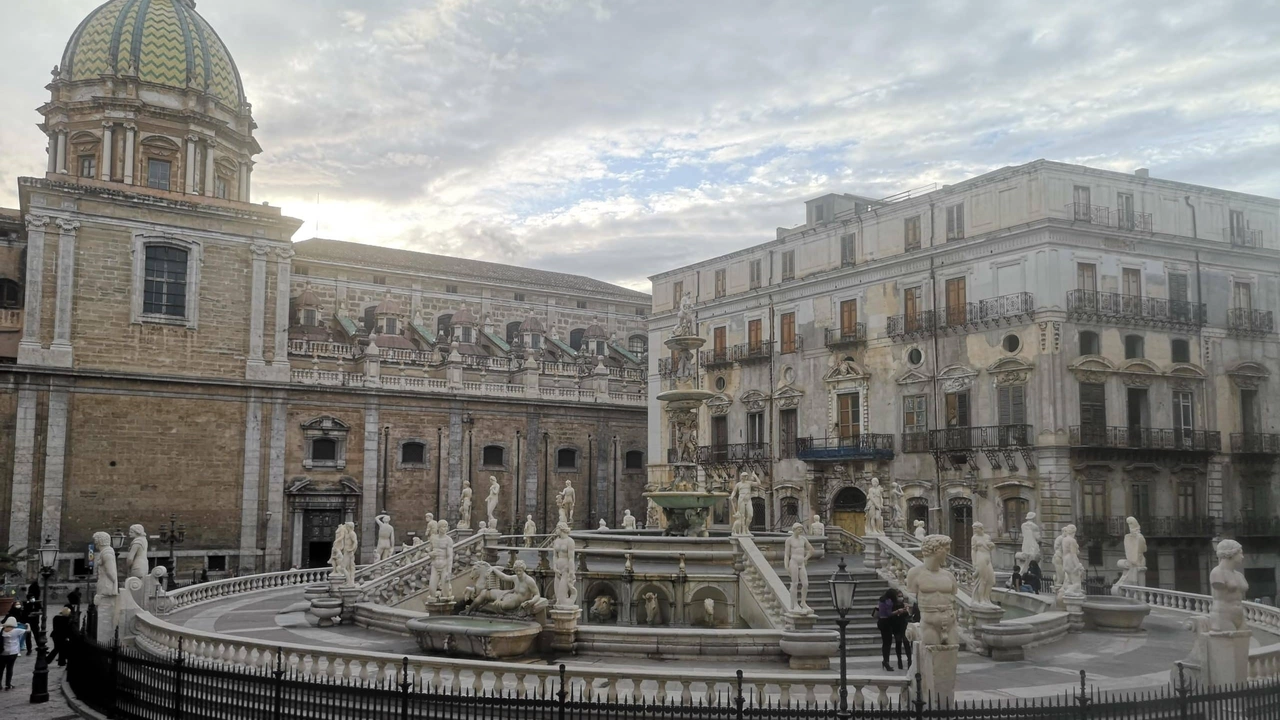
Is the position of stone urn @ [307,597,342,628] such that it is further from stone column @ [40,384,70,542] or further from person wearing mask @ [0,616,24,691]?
stone column @ [40,384,70,542]

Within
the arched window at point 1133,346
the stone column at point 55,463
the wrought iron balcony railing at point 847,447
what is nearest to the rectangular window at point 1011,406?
the arched window at point 1133,346

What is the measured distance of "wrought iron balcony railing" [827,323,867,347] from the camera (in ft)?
120

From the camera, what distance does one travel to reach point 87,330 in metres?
36.7

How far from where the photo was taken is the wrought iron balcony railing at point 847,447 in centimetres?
3538

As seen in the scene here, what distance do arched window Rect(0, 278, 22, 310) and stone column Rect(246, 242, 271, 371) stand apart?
9280 millimetres

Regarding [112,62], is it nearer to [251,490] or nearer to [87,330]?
[87,330]

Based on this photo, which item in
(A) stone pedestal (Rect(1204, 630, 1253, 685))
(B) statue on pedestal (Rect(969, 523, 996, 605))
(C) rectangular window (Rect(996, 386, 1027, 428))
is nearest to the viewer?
(A) stone pedestal (Rect(1204, 630, 1253, 685))

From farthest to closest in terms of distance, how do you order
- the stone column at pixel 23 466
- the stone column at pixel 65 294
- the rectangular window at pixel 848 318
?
the rectangular window at pixel 848 318 → the stone column at pixel 65 294 → the stone column at pixel 23 466

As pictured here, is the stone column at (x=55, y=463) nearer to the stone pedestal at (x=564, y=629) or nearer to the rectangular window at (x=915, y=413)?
the stone pedestal at (x=564, y=629)

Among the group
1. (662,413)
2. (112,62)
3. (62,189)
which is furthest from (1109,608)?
(112,62)

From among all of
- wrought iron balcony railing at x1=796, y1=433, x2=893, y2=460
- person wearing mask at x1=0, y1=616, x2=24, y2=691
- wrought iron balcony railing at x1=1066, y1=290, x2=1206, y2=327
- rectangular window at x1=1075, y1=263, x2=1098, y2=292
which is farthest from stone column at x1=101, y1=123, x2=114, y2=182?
rectangular window at x1=1075, y1=263, x2=1098, y2=292

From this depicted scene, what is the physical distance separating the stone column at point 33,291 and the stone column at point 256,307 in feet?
23.0

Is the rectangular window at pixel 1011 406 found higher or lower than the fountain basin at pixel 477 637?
higher

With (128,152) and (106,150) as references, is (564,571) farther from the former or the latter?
(106,150)
